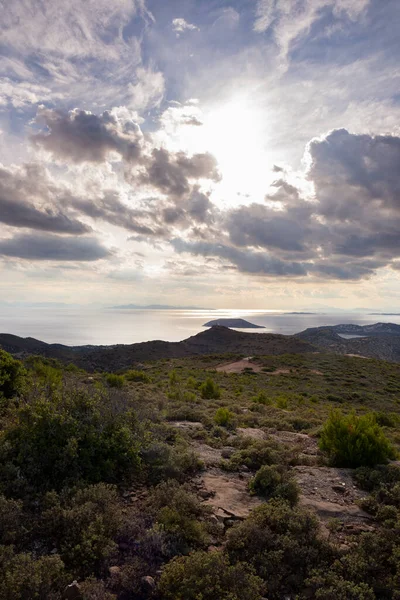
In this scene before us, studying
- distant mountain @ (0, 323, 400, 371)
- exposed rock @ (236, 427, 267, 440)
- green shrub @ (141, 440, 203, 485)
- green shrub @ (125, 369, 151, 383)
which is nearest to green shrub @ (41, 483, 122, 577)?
green shrub @ (141, 440, 203, 485)

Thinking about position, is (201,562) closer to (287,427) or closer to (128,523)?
(128,523)

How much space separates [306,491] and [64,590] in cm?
376

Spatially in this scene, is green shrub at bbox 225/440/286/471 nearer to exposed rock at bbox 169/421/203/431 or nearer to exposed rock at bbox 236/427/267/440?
exposed rock at bbox 236/427/267/440

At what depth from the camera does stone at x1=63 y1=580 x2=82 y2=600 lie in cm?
285

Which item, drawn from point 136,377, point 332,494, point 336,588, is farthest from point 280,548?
point 136,377

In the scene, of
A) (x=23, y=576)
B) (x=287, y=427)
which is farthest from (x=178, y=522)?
(x=287, y=427)

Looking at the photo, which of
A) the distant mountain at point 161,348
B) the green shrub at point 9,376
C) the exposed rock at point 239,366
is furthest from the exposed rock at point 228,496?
the distant mountain at point 161,348

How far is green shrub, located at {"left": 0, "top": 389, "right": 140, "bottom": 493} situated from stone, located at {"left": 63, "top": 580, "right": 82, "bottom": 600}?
1607 millimetres

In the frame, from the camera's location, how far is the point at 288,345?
63625 millimetres

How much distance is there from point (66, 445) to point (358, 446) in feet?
17.2

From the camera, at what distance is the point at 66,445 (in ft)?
15.3

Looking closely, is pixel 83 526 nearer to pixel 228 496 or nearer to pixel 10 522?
pixel 10 522

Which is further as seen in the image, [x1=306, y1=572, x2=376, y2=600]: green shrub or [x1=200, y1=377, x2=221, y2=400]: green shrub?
[x1=200, y1=377, x2=221, y2=400]: green shrub

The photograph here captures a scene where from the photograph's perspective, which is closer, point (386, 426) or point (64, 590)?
point (64, 590)
